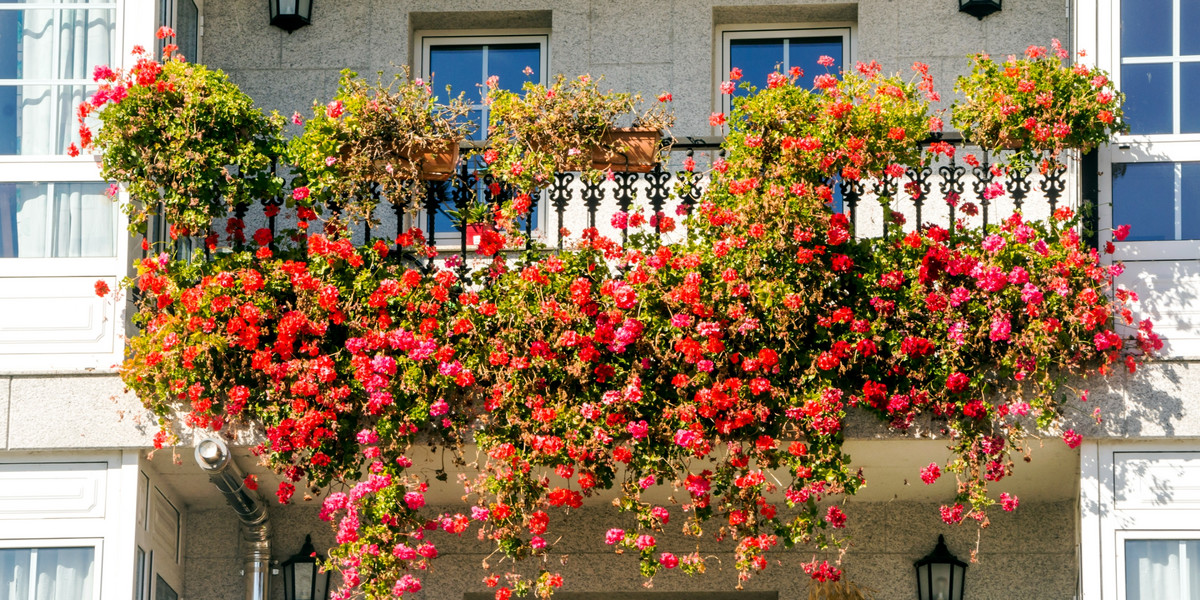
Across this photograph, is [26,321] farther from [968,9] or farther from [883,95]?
[968,9]

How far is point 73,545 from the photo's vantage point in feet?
27.0

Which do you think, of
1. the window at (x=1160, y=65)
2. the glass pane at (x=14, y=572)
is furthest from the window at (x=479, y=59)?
the glass pane at (x=14, y=572)

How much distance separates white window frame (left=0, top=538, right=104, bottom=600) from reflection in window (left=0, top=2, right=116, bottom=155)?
6.79 feet

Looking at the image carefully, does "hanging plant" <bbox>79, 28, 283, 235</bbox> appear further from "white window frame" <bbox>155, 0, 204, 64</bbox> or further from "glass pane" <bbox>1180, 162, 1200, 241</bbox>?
"glass pane" <bbox>1180, 162, 1200, 241</bbox>

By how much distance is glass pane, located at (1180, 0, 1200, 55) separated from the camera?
8539 mm

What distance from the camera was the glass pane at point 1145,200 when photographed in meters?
8.39

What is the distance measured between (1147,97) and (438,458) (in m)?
4.21

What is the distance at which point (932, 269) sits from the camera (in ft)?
26.8

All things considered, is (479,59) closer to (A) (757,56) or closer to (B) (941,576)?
(A) (757,56)

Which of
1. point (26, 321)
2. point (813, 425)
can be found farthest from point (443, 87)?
point (813, 425)

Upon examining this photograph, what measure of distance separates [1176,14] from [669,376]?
3335 millimetres

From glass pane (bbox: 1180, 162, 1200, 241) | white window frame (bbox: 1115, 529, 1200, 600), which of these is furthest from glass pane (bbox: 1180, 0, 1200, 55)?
white window frame (bbox: 1115, 529, 1200, 600)

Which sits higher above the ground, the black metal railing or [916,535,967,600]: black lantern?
the black metal railing

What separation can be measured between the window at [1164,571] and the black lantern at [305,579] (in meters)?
4.34
